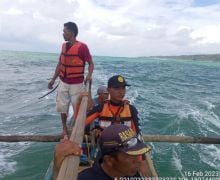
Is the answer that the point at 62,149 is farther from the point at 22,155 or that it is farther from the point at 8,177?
the point at 22,155

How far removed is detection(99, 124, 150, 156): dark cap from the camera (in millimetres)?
2193

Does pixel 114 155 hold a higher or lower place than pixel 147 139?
higher

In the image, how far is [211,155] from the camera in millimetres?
8398

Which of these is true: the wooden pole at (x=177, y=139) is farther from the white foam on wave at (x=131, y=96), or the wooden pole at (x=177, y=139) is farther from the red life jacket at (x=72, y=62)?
the white foam on wave at (x=131, y=96)

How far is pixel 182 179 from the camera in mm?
6887

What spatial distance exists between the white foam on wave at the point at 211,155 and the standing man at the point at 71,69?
3.89 meters

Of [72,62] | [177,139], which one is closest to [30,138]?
[72,62]

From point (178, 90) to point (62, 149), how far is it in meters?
18.4

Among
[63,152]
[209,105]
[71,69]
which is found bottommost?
[209,105]

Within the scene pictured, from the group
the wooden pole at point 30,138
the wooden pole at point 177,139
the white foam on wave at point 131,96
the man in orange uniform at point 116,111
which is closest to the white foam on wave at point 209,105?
the white foam on wave at point 131,96

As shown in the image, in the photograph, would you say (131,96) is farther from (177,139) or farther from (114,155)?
(114,155)

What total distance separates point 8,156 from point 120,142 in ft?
22.0

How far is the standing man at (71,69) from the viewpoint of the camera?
5.69m

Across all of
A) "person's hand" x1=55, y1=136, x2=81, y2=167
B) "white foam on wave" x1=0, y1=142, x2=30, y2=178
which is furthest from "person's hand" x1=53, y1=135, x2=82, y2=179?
"white foam on wave" x1=0, y1=142, x2=30, y2=178
